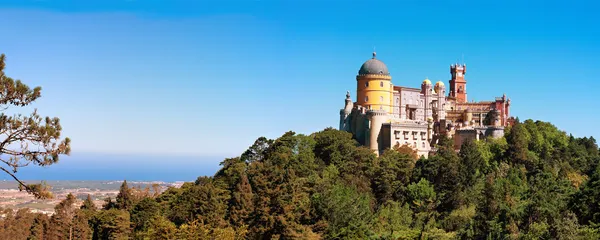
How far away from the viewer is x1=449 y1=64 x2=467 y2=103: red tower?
89.9 m

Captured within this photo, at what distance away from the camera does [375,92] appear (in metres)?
74.4

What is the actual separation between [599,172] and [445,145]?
21.7 metres

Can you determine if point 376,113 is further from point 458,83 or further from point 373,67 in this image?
point 458,83

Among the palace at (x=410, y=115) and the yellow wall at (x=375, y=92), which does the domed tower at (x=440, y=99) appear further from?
the yellow wall at (x=375, y=92)

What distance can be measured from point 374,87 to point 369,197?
18.0 metres

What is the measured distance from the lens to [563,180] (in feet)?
197

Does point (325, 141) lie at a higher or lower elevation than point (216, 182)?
higher

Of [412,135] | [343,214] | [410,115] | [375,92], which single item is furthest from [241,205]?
[410,115]

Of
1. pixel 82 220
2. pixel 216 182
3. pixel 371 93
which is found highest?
pixel 371 93

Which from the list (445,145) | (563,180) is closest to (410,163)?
(445,145)

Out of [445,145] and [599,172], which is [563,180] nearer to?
[599,172]

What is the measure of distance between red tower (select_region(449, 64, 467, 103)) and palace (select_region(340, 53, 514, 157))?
545 centimetres

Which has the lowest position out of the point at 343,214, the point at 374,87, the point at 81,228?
the point at 81,228

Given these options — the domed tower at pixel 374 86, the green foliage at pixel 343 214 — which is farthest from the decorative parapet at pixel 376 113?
the green foliage at pixel 343 214
